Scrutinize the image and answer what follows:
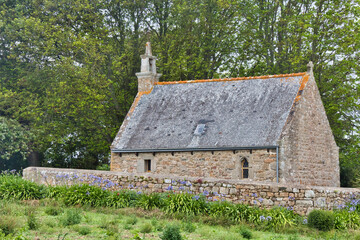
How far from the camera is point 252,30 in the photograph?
3603 centimetres

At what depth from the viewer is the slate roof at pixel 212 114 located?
2314 cm

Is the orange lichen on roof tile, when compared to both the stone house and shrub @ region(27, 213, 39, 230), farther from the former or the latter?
shrub @ region(27, 213, 39, 230)

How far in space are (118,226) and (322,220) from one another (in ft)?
19.5

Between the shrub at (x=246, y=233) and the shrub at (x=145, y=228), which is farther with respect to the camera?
the shrub at (x=246, y=233)

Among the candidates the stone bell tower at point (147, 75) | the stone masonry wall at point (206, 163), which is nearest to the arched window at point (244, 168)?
the stone masonry wall at point (206, 163)

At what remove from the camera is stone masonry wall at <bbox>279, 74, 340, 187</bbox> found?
868 inches

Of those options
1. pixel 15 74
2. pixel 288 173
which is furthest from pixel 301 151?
pixel 15 74

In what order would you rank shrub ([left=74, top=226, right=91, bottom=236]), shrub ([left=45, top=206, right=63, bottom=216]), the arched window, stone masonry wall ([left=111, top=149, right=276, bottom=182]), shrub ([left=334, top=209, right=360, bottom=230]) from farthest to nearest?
the arched window → stone masonry wall ([left=111, top=149, right=276, bottom=182]) → shrub ([left=334, top=209, right=360, bottom=230]) → shrub ([left=45, top=206, right=63, bottom=216]) → shrub ([left=74, top=226, right=91, bottom=236])

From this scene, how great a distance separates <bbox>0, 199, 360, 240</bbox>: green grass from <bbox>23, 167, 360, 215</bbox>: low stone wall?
1.19 meters

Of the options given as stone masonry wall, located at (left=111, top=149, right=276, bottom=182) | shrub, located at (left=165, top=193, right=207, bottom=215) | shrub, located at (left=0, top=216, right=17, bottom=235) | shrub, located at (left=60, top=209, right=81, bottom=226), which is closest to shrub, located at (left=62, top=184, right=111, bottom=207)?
shrub, located at (left=165, top=193, right=207, bottom=215)

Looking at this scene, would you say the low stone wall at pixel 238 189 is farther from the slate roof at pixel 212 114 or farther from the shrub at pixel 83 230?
the slate roof at pixel 212 114

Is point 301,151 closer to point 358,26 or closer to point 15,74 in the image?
point 358,26

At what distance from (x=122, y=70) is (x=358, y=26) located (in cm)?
1645

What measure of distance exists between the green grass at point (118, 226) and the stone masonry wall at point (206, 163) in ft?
26.9
